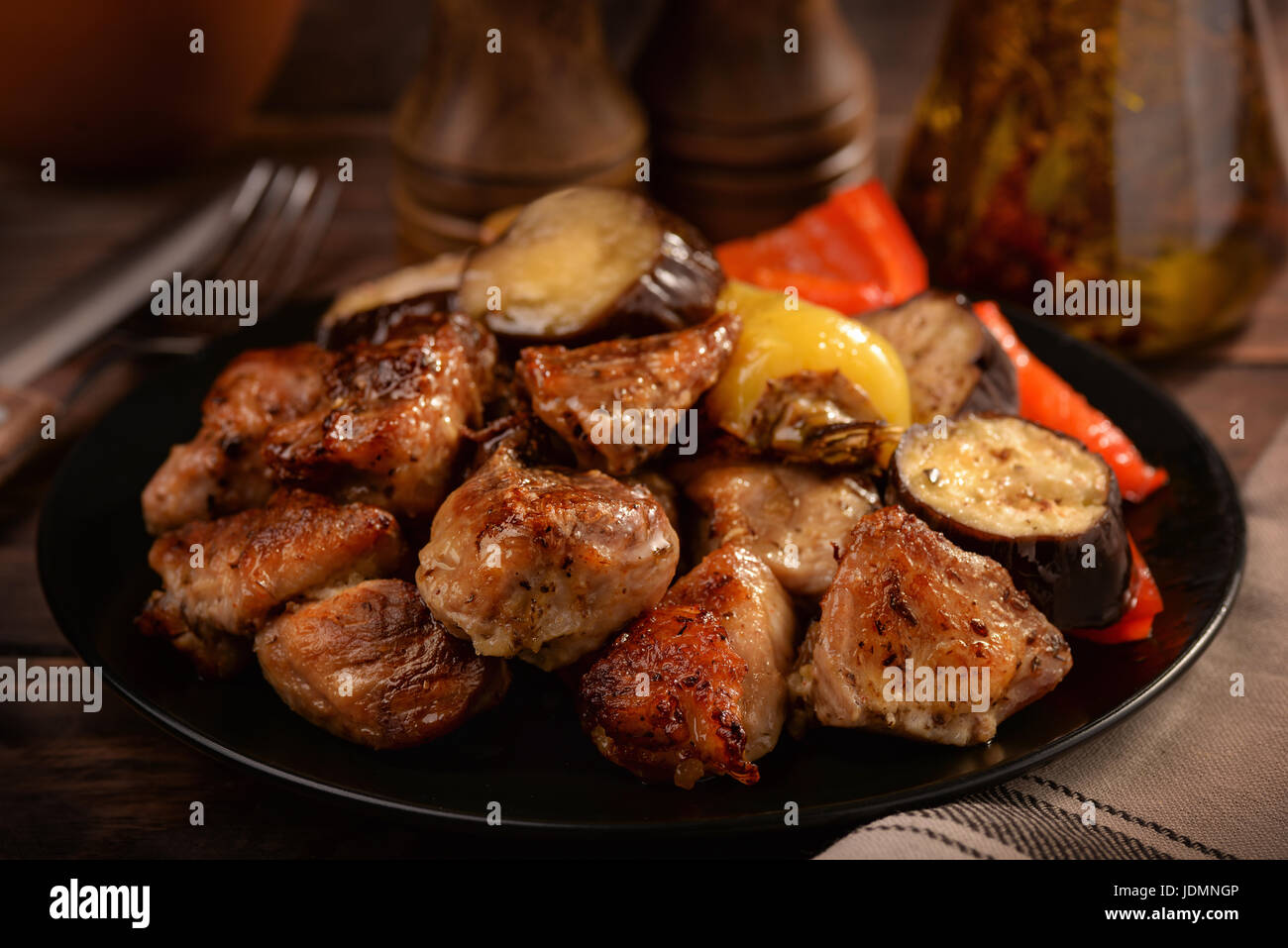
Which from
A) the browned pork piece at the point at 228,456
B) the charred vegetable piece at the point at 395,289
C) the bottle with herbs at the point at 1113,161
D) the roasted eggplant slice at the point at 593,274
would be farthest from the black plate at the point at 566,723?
the bottle with herbs at the point at 1113,161

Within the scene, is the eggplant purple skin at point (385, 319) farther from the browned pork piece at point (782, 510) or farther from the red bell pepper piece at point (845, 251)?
the red bell pepper piece at point (845, 251)

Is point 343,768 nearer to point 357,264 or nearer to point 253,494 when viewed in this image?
point 253,494

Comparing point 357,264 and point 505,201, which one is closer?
point 505,201

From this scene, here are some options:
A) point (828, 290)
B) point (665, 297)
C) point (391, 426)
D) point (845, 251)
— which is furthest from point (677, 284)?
point (845, 251)

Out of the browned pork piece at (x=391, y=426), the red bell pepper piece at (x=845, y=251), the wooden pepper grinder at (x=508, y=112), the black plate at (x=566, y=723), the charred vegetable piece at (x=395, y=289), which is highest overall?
the wooden pepper grinder at (x=508, y=112)

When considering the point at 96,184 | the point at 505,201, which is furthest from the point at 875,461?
the point at 96,184

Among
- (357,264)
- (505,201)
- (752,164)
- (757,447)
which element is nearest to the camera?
(757,447)
